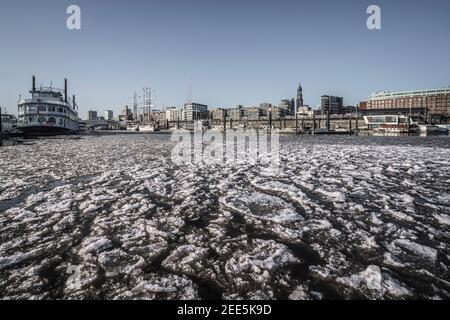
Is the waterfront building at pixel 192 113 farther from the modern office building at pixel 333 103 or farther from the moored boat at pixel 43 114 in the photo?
the moored boat at pixel 43 114

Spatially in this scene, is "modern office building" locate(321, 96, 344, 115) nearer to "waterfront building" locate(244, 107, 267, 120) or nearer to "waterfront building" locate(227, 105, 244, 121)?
"waterfront building" locate(244, 107, 267, 120)

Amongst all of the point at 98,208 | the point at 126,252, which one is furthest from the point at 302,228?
the point at 98,208

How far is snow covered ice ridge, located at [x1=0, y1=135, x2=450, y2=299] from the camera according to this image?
2.29 m

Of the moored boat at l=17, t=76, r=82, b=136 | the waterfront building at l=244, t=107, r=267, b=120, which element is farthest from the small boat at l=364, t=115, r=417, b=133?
the waterfront building at l=244, t=107, r=267, b=120

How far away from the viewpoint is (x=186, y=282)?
235cm

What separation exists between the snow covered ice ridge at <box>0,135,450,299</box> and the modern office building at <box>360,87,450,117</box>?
12187 centimetres

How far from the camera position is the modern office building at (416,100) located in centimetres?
11269

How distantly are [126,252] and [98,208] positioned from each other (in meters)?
1.85

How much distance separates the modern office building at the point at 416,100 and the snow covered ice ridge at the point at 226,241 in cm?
12187

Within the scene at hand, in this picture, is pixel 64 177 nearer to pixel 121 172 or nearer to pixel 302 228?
pixel 121 172

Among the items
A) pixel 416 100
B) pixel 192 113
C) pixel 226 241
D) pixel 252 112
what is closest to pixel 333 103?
pixel 416 100

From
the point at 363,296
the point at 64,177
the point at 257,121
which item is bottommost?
the point at 363,296

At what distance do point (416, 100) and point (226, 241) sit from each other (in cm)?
14893

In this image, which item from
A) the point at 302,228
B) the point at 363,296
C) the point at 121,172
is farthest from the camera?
the point at 121,172
